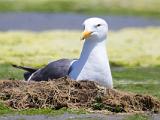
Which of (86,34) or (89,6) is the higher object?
(89,6)

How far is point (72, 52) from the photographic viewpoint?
85.2 feet

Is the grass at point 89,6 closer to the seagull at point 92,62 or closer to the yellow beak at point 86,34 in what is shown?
the seagull at point 92,62

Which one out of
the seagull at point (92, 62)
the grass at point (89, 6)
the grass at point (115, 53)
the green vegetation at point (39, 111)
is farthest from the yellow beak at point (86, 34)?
the grass at point (89, 6)

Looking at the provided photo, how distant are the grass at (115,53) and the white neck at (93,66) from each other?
77.9 inches

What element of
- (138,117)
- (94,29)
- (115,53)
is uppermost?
(115,53)

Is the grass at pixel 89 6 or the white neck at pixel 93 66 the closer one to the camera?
the white neck at pixel 93 66

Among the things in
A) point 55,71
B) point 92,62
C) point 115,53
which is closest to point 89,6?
point 115,53

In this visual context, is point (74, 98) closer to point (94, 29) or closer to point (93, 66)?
point (93, 66)

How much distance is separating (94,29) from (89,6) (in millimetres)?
42020

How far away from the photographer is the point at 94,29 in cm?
1441

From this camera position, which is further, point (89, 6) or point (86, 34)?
point (89, 6)

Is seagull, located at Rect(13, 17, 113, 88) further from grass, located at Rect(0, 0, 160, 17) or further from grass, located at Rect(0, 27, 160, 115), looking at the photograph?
grass, located at Rect(0, 0, 160, 17)

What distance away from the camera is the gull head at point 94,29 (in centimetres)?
1432

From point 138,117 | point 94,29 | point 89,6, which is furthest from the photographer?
point 89,6
